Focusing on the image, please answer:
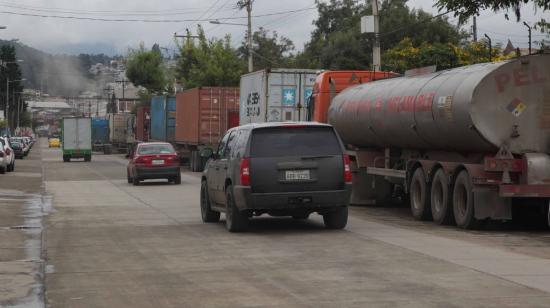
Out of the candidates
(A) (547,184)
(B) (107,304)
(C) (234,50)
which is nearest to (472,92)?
(A) (547,184)

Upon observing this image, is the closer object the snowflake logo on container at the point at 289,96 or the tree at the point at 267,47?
the snowflake logo on container at the point at 289,96

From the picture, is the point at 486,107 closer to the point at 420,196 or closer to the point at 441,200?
the point at 441,200

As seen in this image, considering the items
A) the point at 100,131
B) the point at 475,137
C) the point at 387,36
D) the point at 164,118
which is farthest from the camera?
the point at 100,131

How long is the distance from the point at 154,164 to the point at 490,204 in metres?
19.3

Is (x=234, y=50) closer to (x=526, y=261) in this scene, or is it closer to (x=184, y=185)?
(x=184, y=185)

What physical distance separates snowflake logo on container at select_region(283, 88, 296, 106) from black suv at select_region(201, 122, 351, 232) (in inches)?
637

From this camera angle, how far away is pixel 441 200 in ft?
60.7

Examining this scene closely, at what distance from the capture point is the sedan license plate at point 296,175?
1574cm

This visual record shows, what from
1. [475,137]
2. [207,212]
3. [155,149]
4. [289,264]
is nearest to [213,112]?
[155,149]

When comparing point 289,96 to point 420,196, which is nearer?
point 420,196

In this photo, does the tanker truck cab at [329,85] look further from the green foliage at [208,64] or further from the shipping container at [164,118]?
the green foliage at [208,64]

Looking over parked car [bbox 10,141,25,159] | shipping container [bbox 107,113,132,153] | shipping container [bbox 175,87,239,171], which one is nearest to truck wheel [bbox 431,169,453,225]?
shipping container [bbox 175,87,239,171]

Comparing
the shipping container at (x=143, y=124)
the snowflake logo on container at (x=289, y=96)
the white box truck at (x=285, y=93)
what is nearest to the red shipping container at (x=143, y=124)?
the shipping container at (x=143, y=124)

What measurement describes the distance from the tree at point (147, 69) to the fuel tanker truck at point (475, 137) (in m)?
85.0
